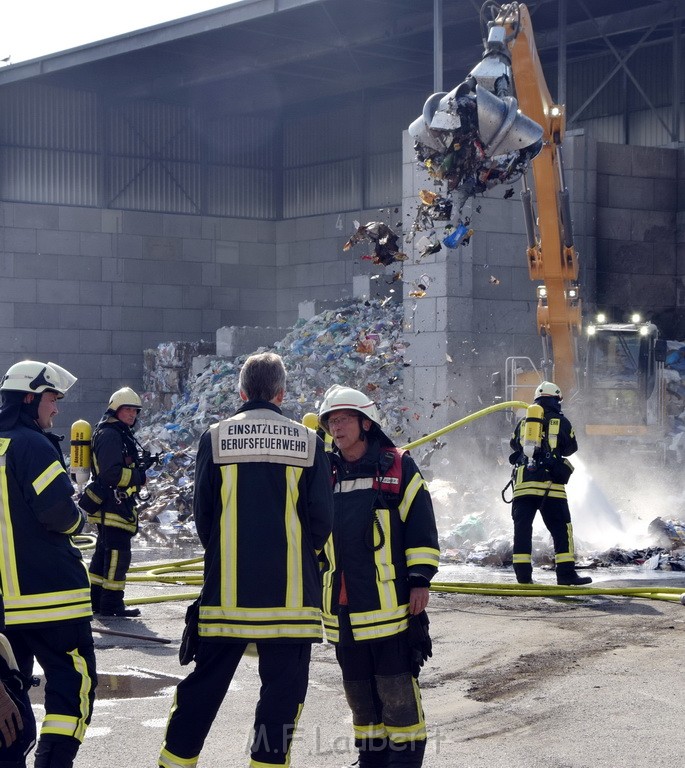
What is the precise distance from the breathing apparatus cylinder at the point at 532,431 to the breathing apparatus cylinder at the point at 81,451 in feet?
11.7

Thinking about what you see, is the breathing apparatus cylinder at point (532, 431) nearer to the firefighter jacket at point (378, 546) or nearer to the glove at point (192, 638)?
the firefighter jacket at point (378, 546)

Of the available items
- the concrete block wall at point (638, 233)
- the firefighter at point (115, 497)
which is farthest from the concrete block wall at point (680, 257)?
the firefighter at point (115, 497)

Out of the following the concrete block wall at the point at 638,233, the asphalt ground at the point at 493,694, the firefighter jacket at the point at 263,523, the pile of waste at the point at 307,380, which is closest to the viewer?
the firefighter jacket at the point at 263,523

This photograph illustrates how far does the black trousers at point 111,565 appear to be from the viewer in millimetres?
9016

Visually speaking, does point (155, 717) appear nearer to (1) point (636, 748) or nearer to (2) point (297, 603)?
(2) point (297, 603)

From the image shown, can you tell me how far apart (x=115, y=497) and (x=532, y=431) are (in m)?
3.50

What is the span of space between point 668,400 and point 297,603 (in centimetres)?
1561

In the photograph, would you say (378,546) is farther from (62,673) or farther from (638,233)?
(638,233)

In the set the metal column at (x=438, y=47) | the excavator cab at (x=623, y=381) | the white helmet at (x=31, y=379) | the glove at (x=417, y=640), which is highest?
the metal column at (x=438, y=47)

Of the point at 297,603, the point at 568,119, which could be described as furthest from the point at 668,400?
the point at 297,603

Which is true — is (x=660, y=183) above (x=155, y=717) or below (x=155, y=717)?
above

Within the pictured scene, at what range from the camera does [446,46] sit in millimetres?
24906

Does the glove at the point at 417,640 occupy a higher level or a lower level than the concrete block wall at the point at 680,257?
lower

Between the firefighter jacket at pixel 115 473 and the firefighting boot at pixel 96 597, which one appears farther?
the firefighting boot at pixel 96 597
